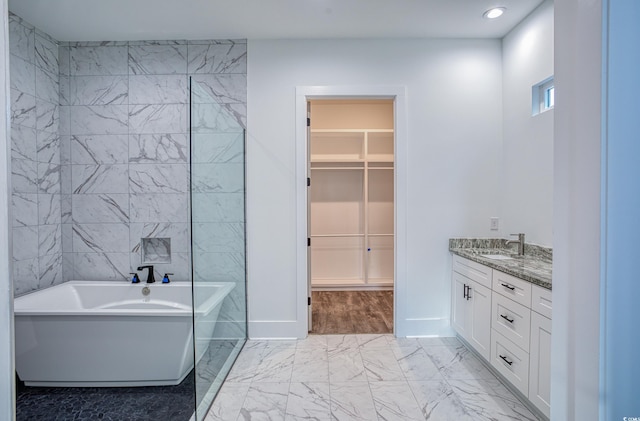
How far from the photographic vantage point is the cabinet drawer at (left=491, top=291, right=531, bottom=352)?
75.3 inches

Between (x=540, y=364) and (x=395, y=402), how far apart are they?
2.90 ft

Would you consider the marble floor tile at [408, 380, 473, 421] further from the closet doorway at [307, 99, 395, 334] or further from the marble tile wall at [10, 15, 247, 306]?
the closet doorway at [307, 99, 395, 334]

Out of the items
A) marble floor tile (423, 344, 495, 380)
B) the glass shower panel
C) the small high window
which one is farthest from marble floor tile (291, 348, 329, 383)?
the small high window

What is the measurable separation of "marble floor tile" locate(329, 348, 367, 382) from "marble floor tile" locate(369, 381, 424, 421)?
15 cm

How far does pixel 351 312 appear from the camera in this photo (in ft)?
11.9

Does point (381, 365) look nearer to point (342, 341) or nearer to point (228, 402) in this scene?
point (342, 341)

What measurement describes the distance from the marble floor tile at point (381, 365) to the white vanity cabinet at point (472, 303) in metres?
0.67

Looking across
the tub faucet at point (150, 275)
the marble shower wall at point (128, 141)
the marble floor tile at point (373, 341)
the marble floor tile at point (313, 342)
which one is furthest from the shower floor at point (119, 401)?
the marble floor tile at point (373, 341)

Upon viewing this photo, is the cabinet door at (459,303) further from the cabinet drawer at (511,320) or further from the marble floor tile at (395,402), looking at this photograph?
the marble floor tile at (395,402)

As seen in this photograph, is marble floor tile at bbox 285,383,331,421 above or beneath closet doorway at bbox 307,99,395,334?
beneath

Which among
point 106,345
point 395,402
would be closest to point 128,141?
point 106,345

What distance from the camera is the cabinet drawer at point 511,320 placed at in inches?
75.3

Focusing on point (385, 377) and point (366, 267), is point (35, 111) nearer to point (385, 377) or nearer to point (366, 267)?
point (385, 377)

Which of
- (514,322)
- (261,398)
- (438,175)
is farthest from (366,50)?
(261,398)
